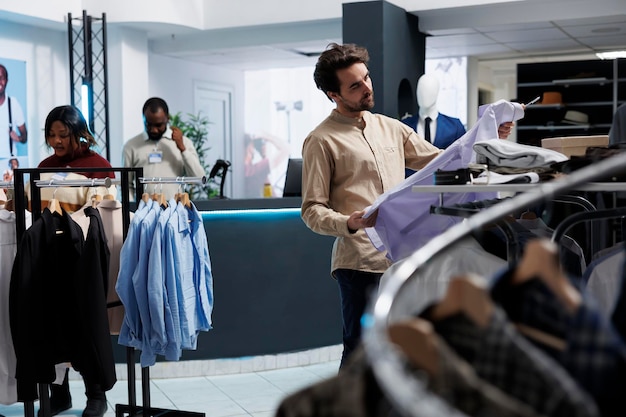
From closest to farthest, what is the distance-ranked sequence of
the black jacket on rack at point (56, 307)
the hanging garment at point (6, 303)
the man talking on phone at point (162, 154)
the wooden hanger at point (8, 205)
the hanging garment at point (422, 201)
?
the hanging garment at point (422, 201) < the black jacket on rack at point (56, 307) < the hanging garment at point (6, 303) < the wooden hanger at point (8, 205) < the man talking on phone at point (162, 154)

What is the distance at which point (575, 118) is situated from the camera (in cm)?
1037

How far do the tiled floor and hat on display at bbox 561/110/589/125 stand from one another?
6338mm

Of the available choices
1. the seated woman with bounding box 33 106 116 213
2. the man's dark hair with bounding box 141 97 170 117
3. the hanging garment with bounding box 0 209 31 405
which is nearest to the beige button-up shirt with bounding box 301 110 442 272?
the hanging garment with bounding box 0 209 31 405

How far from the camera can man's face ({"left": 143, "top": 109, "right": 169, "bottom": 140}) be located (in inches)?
234

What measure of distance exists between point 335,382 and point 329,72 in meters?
2.08

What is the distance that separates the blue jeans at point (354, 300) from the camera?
2.84 m

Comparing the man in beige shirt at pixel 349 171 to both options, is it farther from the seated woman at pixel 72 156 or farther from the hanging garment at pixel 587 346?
the hanging garment at pixel 587 346

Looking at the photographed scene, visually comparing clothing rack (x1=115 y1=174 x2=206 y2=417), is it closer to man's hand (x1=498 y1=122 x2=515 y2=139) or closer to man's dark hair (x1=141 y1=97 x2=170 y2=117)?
man's hand (x1=498 y1=122 x2=515 y2=139)

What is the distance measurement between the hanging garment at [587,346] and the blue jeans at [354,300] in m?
1.90

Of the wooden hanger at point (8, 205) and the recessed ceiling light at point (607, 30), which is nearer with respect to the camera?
the wooden hanger at point (8, 205)

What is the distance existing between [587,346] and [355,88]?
2123mm

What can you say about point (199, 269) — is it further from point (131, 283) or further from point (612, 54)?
point (612, 54)

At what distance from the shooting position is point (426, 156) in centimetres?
311

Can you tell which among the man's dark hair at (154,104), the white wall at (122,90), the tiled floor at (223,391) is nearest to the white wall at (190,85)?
the white wall at (122,90)
